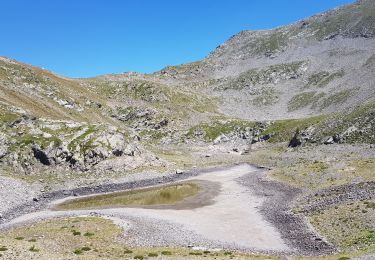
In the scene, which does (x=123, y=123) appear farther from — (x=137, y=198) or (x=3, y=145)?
(x=137, y=198)

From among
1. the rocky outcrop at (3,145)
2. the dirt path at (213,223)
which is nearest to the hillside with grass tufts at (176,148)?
the rocky outcrop at (3,145)

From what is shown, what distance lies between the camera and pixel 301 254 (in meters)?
42.4

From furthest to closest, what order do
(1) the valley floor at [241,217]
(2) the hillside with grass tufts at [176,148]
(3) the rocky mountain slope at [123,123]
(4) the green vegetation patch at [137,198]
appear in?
(3) the rocky mountain slope at [123,123]
(4) the green vegetation patch at [137,198]
(2) the hillside with grass tufts at [176,148]
(1) the valley floor at [241,217]

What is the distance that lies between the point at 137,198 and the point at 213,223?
25426 millimetres

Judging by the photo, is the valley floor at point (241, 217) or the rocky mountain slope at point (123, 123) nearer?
the valley floor at point (241, 217)

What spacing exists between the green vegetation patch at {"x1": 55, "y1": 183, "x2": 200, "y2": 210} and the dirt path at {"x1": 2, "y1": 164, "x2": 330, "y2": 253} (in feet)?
16.3

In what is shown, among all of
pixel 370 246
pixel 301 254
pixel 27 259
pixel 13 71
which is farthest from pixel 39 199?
pixel 13 71

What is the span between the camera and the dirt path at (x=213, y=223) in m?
47.3

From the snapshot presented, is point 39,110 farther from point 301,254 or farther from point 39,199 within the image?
point 301,254

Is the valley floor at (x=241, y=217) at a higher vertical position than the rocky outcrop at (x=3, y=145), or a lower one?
lower

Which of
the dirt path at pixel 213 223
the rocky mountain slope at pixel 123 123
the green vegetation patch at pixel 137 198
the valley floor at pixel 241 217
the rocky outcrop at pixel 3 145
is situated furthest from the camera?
the rocky mountain slope at pixel 123 123

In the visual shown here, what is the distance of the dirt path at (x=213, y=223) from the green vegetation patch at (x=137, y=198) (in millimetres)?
4974

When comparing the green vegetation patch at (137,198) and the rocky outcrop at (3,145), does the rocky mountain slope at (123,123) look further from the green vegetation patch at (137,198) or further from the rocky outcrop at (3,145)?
the green vegetation patch at (137,198)

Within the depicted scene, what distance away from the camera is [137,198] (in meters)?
78.4
